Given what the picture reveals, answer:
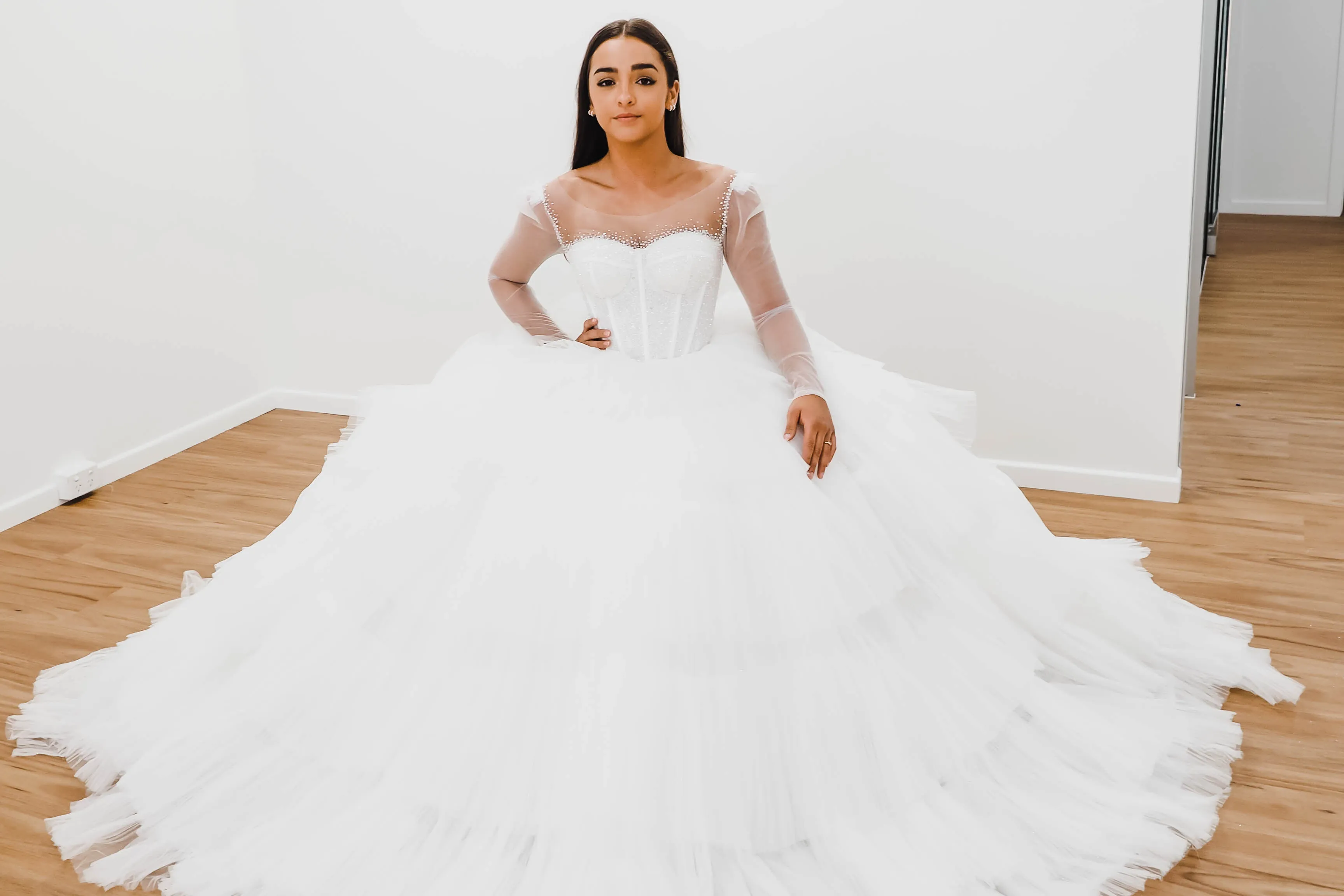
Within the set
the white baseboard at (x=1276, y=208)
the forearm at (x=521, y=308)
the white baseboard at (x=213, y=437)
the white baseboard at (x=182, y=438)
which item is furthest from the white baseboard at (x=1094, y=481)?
the white baseboard at (x=1276, y=208)

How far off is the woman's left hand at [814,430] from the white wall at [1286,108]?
6.25 m

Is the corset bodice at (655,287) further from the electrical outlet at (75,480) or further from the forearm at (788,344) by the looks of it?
the electrical outlet at (75,480)

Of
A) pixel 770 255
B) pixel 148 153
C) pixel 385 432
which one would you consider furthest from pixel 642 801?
pixel 148 153

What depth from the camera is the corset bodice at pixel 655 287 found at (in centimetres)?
218

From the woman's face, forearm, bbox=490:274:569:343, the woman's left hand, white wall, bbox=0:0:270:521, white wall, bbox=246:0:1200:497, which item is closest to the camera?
the woman's left hand

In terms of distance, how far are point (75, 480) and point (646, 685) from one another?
2467mm

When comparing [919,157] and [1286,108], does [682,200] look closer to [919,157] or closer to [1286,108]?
[919,157]

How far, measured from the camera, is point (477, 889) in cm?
164

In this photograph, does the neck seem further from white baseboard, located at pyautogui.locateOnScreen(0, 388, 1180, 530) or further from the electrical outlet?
the electrical outlet

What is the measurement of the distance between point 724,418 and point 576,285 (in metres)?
1.70

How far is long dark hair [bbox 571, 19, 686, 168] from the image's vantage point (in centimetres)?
212

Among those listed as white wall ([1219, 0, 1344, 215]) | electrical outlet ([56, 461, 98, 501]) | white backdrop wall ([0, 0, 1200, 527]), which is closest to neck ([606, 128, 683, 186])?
white backdrop wall ([0, 0, 1200, 527])

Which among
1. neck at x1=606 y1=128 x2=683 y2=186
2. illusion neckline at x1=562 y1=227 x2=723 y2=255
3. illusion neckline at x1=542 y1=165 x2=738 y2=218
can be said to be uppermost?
A: neck at x1=606 y1=128 x2=683 y2=186

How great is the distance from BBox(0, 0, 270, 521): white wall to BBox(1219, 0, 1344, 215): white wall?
19.5 feet
